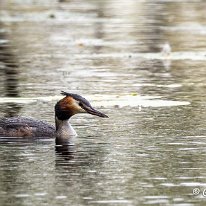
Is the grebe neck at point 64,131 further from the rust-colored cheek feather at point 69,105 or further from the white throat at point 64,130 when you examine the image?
the rust-colored cheek feather at point 69,105

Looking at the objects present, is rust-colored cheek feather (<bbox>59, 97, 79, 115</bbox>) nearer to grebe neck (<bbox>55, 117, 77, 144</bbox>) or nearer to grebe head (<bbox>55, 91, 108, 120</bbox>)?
grebe head (<bbox>55, 91, 108, 120</bbox>)

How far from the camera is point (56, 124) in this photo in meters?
17.8

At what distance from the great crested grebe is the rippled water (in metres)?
0.20

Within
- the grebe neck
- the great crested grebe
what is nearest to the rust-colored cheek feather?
the great crested grebe

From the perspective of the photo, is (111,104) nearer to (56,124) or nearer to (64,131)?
(56,124)

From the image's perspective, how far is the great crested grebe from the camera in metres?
17.5

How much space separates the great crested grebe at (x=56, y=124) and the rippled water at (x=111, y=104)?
0.20m

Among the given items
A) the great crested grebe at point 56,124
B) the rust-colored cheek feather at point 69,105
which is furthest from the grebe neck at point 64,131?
the rust-colored cheek feather at point 69,105

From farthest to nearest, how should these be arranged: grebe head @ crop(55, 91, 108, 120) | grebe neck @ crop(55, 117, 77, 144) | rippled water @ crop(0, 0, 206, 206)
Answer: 1. grebe head @ crop(55, 91, 108, 120)
2. grebe neck @ crop(55, 117, 77, 144)
3. rippled water @ crop(0, 0, 206, 206)

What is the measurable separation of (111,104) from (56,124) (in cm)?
272

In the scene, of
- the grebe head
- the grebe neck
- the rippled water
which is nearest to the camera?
the rippled water

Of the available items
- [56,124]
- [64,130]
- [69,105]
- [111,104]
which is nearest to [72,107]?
[69,105]

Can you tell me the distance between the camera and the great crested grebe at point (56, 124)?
57.3 feet

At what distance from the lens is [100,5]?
48.4 metres
